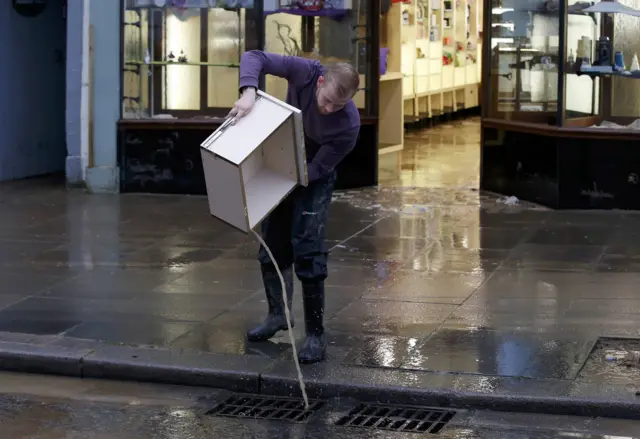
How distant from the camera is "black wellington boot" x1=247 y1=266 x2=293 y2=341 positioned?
23.7 ft

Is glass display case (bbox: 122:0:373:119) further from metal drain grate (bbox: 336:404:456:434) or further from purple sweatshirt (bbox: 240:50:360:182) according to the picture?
metal drain grate (bbox: 336:404:456:434)

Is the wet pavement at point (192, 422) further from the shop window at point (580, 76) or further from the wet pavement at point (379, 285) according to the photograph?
the shop window at point (580, 76)

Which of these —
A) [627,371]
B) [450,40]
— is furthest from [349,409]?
[450,40]

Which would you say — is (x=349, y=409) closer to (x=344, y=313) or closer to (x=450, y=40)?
(x=344, y=313)

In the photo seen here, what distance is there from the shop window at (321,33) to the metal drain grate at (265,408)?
696cm

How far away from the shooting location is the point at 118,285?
28.7 ft

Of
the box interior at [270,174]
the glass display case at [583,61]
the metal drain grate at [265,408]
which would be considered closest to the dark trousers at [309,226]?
the box interior at [270,174]

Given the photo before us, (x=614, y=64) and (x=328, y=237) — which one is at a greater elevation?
(x=614, y=64)

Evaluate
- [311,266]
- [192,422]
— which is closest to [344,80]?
[311,266]

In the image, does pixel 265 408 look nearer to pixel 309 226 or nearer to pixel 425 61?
pixel 309 226

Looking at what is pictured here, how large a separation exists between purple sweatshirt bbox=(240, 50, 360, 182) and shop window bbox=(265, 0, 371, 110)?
631 centimetres

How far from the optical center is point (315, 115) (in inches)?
262

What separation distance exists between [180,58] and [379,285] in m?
5.32

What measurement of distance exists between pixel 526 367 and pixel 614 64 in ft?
20.2
